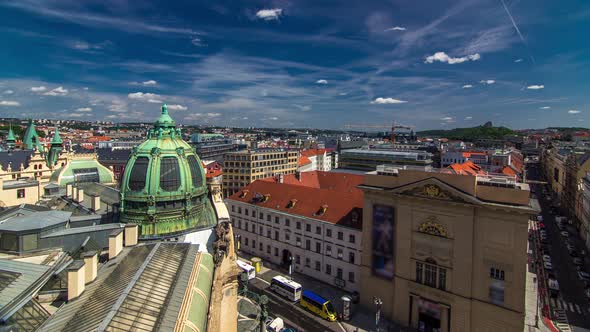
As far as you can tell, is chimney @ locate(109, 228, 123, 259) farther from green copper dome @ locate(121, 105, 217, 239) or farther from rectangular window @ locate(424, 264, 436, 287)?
rectangular window @ locate(424, 264, 436, 287)

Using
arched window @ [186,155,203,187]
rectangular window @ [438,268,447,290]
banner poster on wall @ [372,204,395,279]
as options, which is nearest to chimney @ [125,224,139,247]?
arched window @ [186,155,203,187]

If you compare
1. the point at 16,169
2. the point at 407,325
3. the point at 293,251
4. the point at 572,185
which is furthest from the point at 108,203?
the point at 572,185

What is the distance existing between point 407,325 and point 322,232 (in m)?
16.3

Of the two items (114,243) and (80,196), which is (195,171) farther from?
(80,196)

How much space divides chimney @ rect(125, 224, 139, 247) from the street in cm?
4745

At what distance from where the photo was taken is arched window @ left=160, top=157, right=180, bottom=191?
30234 mm

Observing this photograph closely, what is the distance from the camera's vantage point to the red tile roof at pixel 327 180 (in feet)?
239

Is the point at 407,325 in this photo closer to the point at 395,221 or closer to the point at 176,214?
the point at 395,221

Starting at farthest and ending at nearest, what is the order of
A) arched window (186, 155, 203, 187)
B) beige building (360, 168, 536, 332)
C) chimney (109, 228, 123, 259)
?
arched window (186, 155, 203, 187)
beige building (360, 168, 536, 332)
chimney (109, 228, 123, 259)

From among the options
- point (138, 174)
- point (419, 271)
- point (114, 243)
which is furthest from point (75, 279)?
point (419, 271)

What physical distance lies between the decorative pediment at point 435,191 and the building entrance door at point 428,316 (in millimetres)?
12099

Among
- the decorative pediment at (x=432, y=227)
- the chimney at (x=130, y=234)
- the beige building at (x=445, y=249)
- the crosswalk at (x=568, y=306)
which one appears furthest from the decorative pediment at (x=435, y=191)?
the chimney at (x=130, y=234)

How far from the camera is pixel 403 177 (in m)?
38.8

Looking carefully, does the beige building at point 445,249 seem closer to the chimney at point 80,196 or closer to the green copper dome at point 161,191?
the green copper dome at point 161,191
